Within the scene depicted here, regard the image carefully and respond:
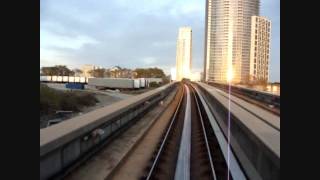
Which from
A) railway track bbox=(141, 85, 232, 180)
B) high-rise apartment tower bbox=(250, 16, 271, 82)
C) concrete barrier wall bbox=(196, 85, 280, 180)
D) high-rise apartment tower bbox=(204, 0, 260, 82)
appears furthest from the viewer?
high-rise apartment tower bbox=(204, 0, 260, 82)

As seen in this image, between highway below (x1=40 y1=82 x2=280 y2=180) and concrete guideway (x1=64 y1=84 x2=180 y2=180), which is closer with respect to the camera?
highway below (x1=40 y1=82 x2=280 y2=180)

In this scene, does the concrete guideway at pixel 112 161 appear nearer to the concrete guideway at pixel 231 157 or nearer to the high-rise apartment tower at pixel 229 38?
the concrete guideway at pixel 231 157

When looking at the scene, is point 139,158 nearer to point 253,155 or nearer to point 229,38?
point 253,155

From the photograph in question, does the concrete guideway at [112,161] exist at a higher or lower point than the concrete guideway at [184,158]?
higher

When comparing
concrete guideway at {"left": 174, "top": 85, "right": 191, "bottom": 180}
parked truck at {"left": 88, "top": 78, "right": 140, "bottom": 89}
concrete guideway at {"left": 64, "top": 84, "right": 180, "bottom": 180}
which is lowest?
concrete guideway at {"left": 174, "top": 85, "right": 191, "bottom": 180}

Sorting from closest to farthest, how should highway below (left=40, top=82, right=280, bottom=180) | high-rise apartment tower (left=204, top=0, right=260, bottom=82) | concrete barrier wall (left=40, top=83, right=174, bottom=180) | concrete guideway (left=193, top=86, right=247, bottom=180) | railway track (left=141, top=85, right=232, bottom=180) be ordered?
concrete barrier wall (left=40, top=83, right=174, bottom=180)
highway below (left=40, top=82, right=280, bottom=180)
concrete guideway (left=193, top=86, right=247, bottom=180)
railway track (left=141, top=85, right=232, bottom=180)
high-rise apartment tower (left=204, top=0, right=260, bottom=82)

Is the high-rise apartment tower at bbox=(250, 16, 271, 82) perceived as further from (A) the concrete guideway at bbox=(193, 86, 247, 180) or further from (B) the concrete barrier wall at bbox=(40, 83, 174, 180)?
(B) the concrete barrier wall at bbox=(40, 83, 174, 180)

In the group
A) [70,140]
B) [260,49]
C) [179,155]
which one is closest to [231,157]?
[179,155]

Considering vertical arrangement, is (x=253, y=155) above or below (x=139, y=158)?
above

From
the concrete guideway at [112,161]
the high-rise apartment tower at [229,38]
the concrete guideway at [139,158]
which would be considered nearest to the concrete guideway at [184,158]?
the concrete guideway at [139,158]

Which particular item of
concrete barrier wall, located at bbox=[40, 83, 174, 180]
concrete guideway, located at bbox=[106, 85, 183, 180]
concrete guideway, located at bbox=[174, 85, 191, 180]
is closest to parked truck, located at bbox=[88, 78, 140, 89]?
concrete guideway, located at bbox=[106, 85, 183, 180]
